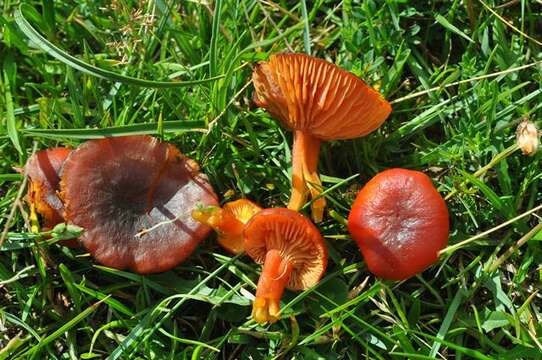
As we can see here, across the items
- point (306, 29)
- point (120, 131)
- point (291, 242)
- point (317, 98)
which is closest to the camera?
point (317, 98)

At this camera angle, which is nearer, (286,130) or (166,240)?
(166,240)

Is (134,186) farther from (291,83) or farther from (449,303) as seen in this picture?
(449,303)

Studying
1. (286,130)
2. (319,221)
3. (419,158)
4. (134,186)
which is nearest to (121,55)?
(134,186)

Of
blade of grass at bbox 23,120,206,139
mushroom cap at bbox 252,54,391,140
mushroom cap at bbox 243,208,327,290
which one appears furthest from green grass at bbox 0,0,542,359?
mushroom cap at bbox 252,54,391,140

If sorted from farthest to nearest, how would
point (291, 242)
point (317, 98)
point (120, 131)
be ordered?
point (120, 131), point (291, 242), point (317, 98)

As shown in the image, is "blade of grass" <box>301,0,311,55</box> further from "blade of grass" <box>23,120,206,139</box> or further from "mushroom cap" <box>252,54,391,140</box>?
"blade of grass" <box>23,120,206,139</box>

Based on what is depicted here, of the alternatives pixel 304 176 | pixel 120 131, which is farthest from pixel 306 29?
pixel 120 131

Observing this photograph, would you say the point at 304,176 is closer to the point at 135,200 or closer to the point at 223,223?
the point at 223,223

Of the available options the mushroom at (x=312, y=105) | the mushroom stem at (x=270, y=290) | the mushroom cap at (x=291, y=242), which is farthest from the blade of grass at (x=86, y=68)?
the mushroom stem at (x=270, y=290)
